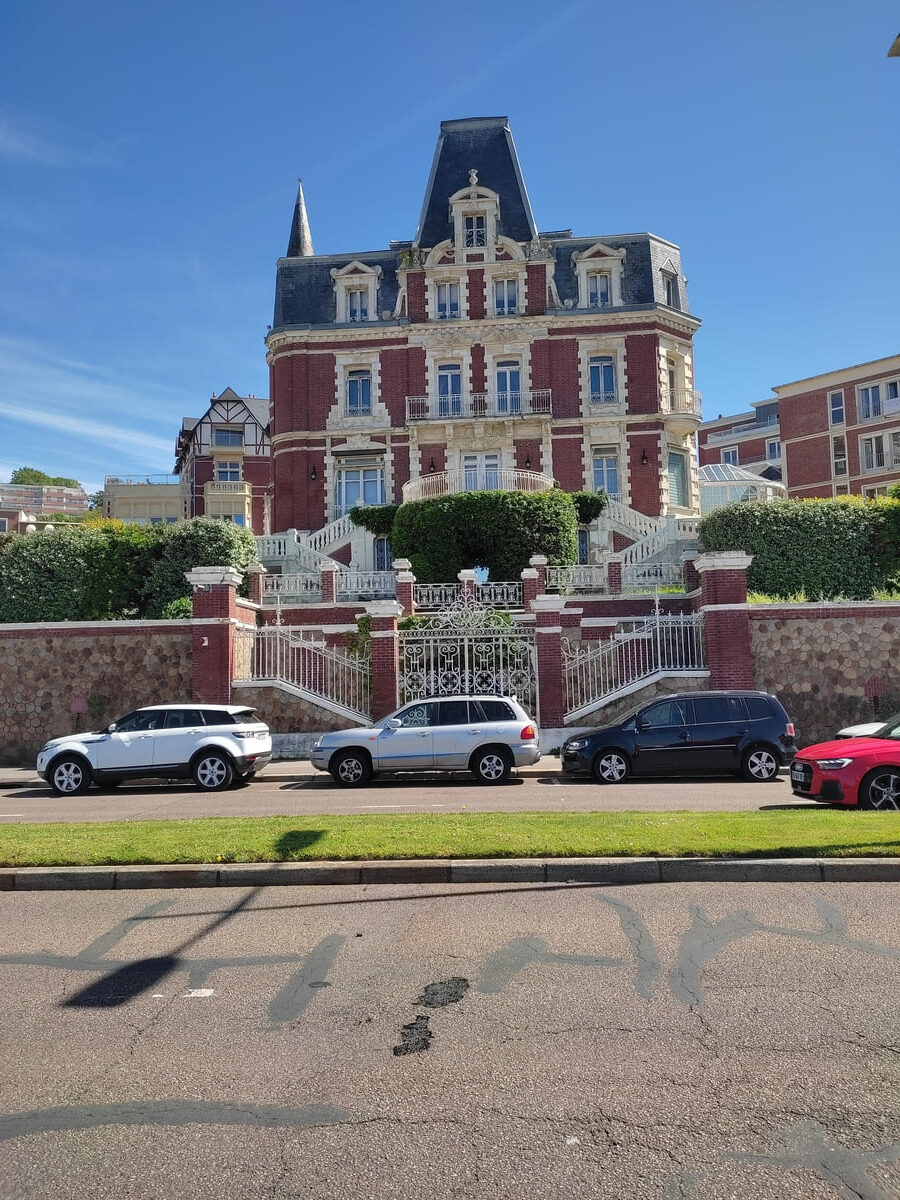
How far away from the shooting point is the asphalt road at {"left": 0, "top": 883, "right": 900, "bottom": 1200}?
3426mm

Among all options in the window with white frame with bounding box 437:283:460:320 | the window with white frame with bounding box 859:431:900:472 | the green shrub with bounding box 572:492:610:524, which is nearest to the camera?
the green shrub with bounding box 572:492:610:524

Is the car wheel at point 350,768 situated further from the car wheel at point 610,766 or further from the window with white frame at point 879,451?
the window with white frame at point 879,451

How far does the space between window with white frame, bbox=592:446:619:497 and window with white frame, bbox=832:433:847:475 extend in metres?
22.9

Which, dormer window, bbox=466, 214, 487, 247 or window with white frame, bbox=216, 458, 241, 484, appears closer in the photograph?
dormer window, bbox=466, 214, 487, 247

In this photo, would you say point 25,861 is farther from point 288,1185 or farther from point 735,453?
point 735,453

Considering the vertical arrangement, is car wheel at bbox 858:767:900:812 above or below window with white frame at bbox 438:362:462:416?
below

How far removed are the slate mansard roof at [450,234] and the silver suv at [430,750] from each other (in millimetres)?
Result: 26578

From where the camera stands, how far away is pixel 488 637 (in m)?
20.1

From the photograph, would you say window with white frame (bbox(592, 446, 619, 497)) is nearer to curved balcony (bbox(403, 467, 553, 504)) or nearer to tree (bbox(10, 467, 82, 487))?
curved balcony (bbox(403, 467, 553, 504))

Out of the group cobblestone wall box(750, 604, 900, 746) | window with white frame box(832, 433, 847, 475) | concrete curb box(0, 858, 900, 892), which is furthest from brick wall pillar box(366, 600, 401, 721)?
window with white frame box(832, 433, 847, 475)

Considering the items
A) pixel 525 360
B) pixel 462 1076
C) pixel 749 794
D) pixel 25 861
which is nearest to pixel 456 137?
pixel 525 360

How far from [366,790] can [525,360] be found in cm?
2613

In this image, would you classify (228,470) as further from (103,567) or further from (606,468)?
(103,567)

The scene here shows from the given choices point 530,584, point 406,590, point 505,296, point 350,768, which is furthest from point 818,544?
point 505,296
